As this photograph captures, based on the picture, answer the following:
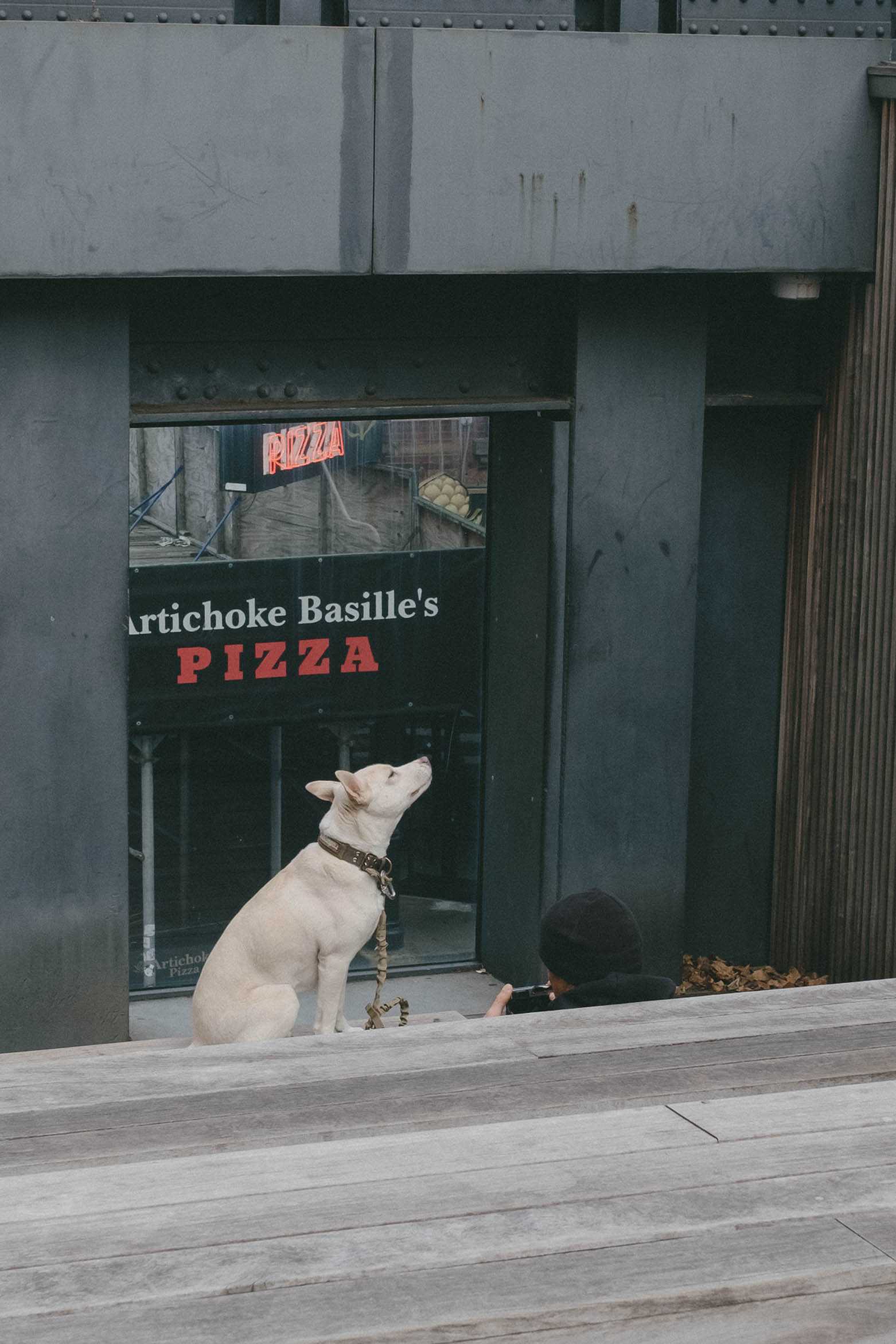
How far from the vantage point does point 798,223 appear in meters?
7.30

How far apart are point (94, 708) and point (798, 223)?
3671 mm

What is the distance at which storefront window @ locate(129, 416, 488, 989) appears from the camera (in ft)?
25.4

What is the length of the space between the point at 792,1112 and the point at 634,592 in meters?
4.35

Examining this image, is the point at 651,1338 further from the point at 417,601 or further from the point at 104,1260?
the point at 417,601

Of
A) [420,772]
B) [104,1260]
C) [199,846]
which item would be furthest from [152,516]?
[104,1260]

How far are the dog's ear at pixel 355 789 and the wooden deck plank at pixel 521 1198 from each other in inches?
100

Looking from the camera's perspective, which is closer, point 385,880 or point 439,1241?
point 439,1241

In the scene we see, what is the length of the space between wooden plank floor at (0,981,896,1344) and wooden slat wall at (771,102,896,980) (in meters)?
3.53

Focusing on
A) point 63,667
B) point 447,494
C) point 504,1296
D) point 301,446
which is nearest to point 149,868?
point 63,667

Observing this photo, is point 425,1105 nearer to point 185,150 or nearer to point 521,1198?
point 521,1198

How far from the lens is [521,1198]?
9.89 ft

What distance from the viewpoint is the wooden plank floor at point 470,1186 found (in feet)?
8.56

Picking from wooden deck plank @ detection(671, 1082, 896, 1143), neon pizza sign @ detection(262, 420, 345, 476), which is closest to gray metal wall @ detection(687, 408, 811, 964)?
neon pizza sign @ detection(262, 420, 345, 476)

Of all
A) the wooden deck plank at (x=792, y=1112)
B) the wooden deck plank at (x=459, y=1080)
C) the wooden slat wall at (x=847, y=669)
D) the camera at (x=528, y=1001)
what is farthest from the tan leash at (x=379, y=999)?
the wooden slat wall at (x=847, y=669)
